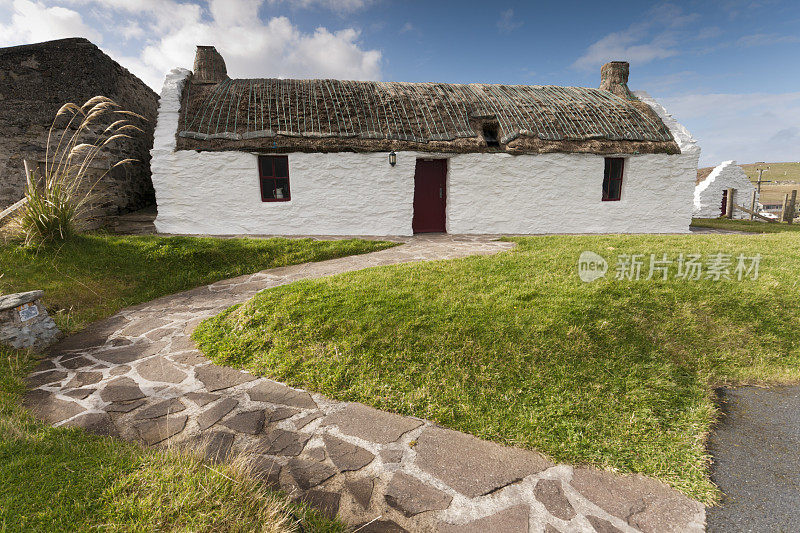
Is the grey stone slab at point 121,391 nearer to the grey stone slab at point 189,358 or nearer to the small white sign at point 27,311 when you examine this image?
the grey stone slab at point 189,358

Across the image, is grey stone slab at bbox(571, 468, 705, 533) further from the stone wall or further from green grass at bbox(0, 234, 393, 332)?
the stone wall

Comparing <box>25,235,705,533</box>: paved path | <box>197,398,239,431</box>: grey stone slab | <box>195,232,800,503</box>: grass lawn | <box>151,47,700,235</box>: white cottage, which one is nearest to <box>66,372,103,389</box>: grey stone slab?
<box>25,235,705,533</box>: paved path

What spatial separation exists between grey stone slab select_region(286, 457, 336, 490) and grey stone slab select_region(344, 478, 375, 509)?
6.8 inches

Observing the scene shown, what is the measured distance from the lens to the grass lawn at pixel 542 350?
355 centimetres

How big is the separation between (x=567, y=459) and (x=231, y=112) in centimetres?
1192

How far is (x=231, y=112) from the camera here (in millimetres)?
11125

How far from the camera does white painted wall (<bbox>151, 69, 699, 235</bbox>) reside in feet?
34.8

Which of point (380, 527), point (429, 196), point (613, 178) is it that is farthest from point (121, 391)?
point (613, 178)

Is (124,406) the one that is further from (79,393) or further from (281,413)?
(281,413)

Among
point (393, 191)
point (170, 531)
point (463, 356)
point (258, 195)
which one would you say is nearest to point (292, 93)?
point (258, 195)

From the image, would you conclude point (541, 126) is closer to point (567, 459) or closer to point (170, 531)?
point (567, 459)

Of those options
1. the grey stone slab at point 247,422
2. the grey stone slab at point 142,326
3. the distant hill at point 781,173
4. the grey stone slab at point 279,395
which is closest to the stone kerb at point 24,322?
the grey stone slab at point 142,326

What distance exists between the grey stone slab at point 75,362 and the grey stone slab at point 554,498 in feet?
16.3

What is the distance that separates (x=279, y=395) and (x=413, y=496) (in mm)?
1783
